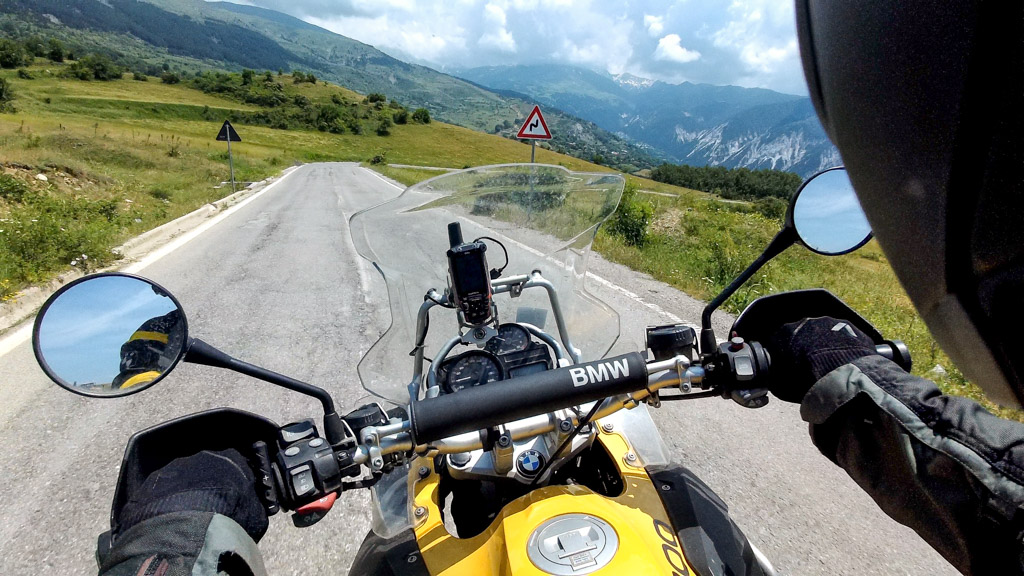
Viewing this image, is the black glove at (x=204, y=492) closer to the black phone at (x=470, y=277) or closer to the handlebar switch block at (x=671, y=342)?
the black phone at (x=470, y=277)

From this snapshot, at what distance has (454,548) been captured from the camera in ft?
4.29

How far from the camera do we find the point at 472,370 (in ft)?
5.53

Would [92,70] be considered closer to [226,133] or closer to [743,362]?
[226,133]

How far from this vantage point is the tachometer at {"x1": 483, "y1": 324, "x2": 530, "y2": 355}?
5.96 feet

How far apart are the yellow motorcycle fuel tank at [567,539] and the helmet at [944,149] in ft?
2.42

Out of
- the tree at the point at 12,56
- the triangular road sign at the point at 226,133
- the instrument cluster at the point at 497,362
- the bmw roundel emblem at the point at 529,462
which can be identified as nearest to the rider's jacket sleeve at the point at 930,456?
the bmw roundel emblem at the point at 529,462

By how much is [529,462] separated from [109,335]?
3.70ft

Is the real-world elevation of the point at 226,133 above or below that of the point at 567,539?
below

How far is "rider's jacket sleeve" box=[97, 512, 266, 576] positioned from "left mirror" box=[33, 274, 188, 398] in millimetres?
351

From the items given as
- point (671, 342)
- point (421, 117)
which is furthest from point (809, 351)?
point (421, 117)

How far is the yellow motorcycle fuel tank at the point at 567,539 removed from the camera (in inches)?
42.2

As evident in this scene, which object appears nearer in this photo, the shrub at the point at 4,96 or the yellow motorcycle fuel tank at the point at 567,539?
the yellow motorcycle fuel tank at the point at 567,539

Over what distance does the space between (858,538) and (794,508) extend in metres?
0.30

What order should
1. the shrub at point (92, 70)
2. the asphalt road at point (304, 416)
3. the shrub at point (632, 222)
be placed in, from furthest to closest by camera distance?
the shrub at point (92, 70) < the shrub at point (632, 222) < the asphalt road at point (304, 416)
